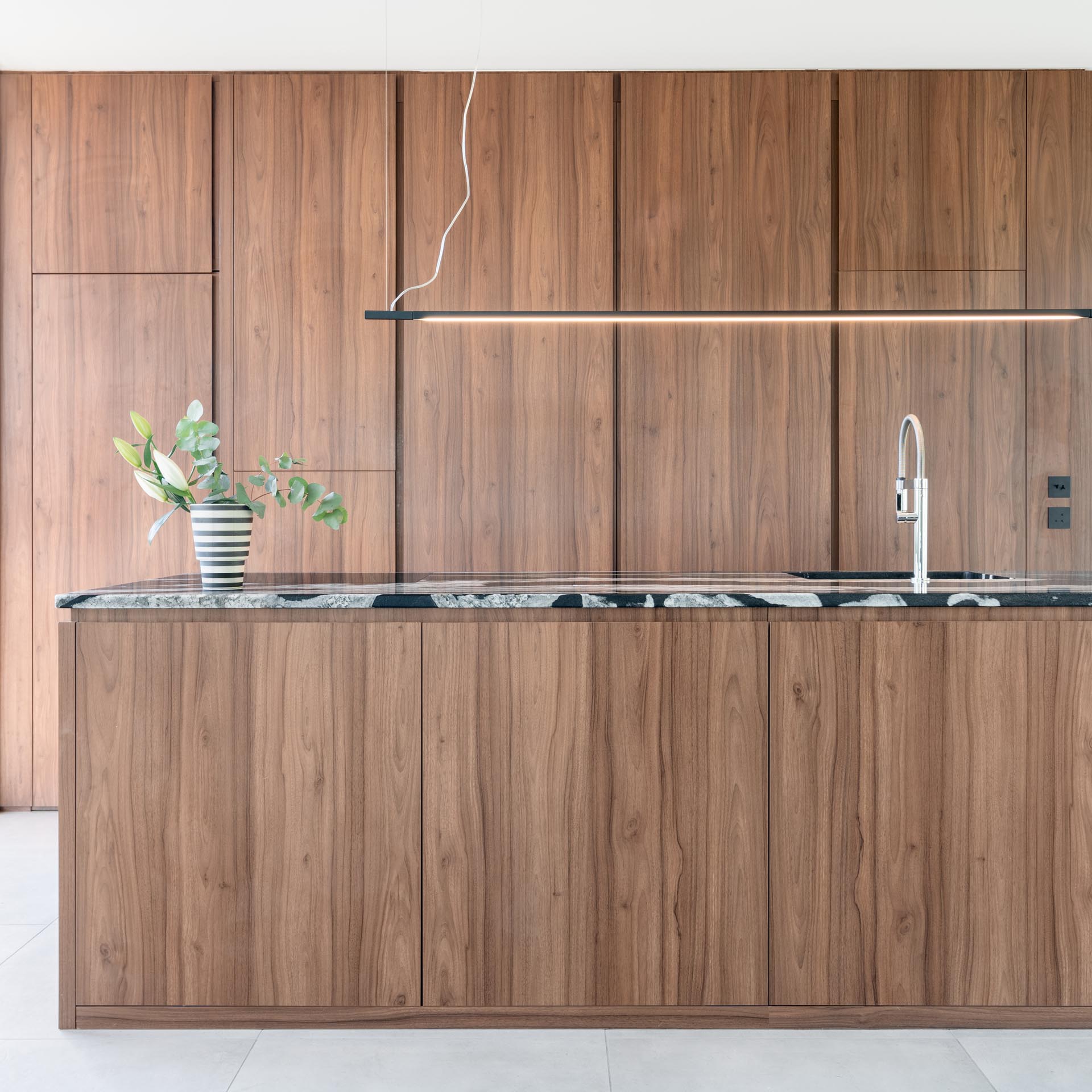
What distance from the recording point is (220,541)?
6.46 feet

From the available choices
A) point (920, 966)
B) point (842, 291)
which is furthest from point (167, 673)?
point (842, 291)

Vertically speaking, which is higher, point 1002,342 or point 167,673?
point 1002,342

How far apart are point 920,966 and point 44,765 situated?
127 inches

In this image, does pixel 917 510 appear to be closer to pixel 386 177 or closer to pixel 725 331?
Answer: pixel 725 331

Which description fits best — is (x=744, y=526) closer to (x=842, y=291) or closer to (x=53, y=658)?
(x=842, y=291)

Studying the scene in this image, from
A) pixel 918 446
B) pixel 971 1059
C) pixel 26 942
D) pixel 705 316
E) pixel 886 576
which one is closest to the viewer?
pixel 971 1059

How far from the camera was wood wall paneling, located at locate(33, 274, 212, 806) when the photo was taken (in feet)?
11.5

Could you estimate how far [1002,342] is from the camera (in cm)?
348

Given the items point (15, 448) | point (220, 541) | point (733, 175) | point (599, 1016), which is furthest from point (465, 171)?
point (599, 1016)

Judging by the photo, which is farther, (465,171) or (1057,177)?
(1057,177)

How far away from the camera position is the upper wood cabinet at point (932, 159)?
3.46 metres

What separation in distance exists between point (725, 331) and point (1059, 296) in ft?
4.23

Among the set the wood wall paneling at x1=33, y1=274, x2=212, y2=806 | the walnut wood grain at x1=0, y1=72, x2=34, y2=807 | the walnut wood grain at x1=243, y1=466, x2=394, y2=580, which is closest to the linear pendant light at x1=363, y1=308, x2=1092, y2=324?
the walnut wood grain at x1=243, y1=466, x2=394, y2=580

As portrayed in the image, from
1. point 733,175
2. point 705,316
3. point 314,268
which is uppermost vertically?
point 733,175
